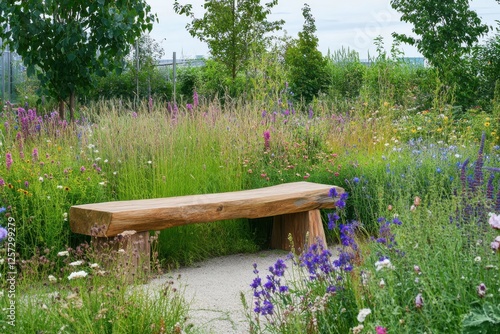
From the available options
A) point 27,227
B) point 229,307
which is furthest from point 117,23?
point 229,307

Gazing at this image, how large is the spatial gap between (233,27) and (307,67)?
204 centimetres

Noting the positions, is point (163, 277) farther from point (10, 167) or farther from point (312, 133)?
point (312, 133)

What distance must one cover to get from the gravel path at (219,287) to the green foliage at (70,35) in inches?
138

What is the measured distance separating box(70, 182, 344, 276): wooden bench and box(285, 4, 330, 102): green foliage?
9.70 meters

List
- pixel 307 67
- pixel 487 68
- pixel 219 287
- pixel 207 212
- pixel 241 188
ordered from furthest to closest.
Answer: pixel 307 67 → pixel 487 68 → pixel 241 188 → pixel 207 212 → pixel 219 287

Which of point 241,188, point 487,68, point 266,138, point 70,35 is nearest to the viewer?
point 241,188

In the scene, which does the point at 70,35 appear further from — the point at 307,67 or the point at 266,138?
the point at 307,67

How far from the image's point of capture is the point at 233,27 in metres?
14.8

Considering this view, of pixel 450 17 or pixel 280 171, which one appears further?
pixel 450 17

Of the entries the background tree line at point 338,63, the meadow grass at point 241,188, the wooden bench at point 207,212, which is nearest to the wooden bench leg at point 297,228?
the wooden bench at point 207,212

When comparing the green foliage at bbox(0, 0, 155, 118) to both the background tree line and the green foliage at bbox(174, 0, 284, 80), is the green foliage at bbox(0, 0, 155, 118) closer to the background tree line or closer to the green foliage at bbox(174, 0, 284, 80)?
the background tree line

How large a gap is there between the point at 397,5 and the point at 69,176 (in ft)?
41.4

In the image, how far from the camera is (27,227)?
4781 millimetres

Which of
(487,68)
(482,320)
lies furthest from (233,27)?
(482,320)
